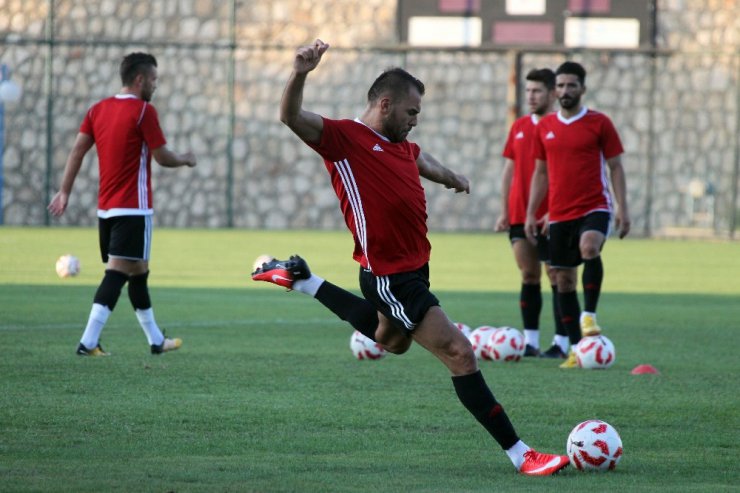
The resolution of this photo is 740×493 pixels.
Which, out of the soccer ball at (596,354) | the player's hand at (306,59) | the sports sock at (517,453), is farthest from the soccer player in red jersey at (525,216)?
the player's hand at (306,59)

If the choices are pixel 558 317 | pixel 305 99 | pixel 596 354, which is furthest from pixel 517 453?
pixel 305 99

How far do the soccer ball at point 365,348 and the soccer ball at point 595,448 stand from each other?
13.6 feet

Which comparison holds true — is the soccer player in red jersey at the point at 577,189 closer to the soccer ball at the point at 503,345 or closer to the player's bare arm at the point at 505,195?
the soccer ball at the point at 503,345

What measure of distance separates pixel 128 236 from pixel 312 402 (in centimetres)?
272

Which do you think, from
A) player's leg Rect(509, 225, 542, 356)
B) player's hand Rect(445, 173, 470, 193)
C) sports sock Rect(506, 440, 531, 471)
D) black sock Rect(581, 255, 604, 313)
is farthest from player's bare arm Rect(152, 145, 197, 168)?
sports sock Rect(506, 440, 531, 471)

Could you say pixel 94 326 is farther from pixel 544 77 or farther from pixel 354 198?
pixel 354 198

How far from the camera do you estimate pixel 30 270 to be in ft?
62.3

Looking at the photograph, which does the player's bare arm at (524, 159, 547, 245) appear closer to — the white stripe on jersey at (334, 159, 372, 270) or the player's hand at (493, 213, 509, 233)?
the player's hand at (493, 213, 509, 233)

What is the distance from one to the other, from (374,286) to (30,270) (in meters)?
12.8

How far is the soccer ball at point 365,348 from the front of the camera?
1072 cm

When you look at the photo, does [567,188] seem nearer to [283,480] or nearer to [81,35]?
[283,480]

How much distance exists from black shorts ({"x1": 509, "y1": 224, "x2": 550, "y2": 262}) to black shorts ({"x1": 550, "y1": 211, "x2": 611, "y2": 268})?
0.40 metres

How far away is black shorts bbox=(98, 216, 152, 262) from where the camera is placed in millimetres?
10602

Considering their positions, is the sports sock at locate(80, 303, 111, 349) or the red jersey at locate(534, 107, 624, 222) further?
the red jersey at locate(534, 107, 624, 222)
